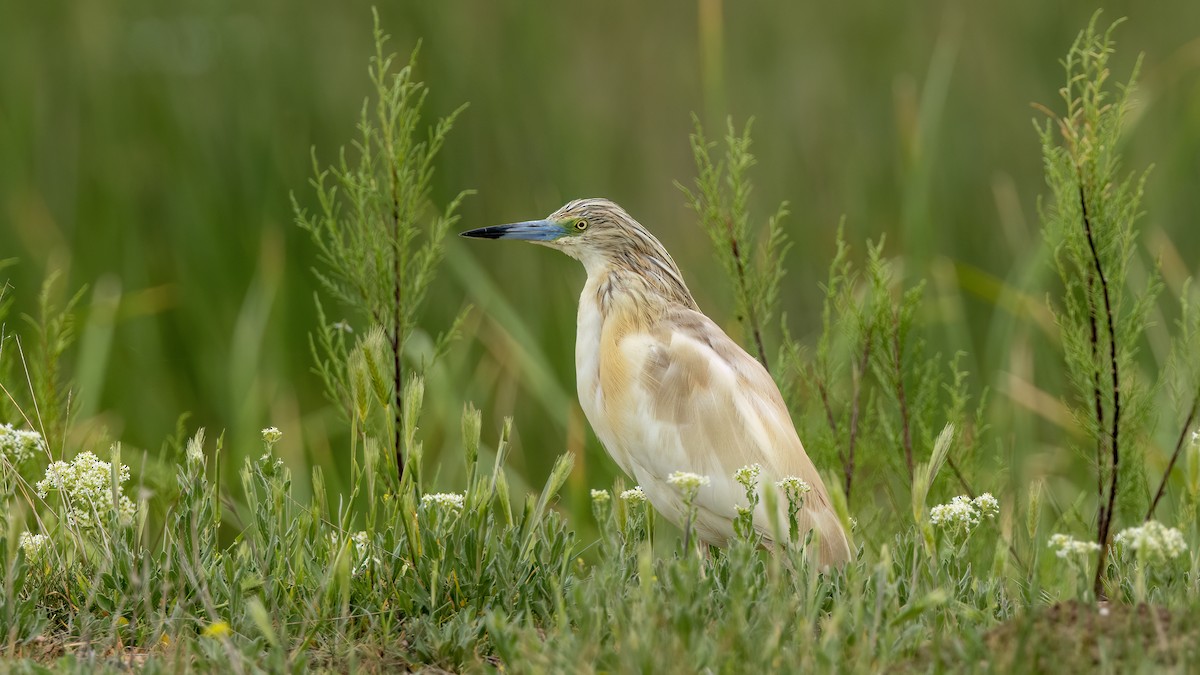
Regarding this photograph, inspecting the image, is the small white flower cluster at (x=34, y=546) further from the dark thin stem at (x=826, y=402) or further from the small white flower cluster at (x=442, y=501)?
the dark thin stem at (x=826, y=402)

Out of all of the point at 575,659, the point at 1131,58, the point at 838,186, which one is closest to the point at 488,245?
the point at 838,186

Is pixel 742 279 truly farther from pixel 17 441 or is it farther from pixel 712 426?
pixel 17 441

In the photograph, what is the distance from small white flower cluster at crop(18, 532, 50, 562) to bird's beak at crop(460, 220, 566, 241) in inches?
64.1

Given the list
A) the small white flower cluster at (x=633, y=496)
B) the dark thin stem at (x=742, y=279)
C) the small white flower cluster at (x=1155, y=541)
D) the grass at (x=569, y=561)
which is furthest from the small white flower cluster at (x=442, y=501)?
the dark thin stem at (x=742, y=279)

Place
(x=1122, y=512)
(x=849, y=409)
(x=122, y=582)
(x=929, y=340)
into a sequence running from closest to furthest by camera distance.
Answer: (x=122, y=582) < (x=1122, y=512) < (x=849, y=409) < (x=929, y=340)

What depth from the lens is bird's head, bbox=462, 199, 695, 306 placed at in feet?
15.8

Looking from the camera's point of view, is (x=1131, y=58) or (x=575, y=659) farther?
(x=1131, y=58)

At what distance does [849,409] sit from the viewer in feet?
16.4

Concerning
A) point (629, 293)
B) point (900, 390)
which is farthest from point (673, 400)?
point (900, 390)

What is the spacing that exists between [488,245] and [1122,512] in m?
3.55

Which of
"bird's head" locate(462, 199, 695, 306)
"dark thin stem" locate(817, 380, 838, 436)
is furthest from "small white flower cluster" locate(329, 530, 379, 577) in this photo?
"dark thin stem" locate(817, 380, 838, 436)

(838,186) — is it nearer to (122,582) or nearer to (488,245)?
(488,245)

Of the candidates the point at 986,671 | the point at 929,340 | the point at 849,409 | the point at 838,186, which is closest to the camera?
the point at 986,671

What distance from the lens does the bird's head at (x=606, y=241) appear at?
15.8 ft
